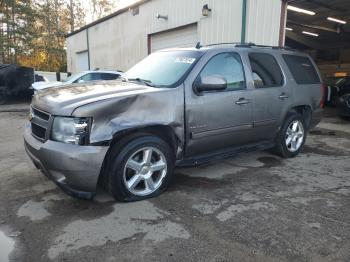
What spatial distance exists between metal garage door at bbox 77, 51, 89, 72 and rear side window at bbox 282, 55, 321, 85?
18.4 meters

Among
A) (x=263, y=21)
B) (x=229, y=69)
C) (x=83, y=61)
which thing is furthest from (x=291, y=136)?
(x=83, y=61)

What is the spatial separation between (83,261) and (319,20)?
1700 centimetres

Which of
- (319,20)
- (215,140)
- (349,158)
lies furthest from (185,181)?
(319,20)

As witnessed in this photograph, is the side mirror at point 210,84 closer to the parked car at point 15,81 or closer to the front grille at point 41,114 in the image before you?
the front grille at point 41,114

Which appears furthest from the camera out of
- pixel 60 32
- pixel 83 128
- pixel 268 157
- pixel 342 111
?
pixel 60 32

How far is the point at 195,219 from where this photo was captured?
3.47 meters

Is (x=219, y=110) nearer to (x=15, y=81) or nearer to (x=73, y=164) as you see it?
(x=73, y=164)

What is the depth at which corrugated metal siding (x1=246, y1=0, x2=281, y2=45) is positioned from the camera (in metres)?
8.75

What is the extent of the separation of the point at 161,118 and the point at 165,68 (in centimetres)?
103

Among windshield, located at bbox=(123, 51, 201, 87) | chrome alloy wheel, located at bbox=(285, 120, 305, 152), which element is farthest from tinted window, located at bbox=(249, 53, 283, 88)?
windshield, located at bbox=(123, 51, 201, 87)

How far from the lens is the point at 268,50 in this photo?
5.38 metres

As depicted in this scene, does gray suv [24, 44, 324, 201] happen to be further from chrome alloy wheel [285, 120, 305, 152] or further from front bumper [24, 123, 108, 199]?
chrome alloy wheel [285, 120, 305, 152]

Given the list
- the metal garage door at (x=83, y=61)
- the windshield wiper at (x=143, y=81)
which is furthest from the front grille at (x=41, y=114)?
the metal garage door at (x=83, y=61)

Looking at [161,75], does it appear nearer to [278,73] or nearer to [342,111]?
[278,73]
